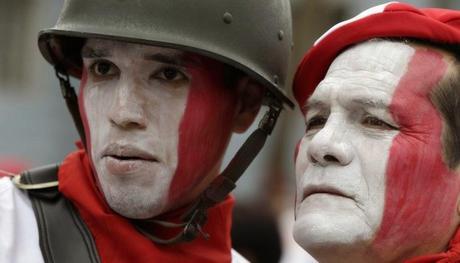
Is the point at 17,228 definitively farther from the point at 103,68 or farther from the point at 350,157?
the point at 350,157

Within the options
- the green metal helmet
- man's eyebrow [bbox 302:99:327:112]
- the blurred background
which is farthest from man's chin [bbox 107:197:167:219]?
the blurred background

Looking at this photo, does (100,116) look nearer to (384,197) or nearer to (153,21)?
(153,21)

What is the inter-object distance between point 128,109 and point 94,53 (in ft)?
1.03

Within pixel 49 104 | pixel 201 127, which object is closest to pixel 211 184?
pixel 201 127

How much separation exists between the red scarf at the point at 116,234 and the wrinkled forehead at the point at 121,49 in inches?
18.1

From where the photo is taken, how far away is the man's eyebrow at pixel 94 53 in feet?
13.9

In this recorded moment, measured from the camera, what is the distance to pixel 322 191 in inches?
144

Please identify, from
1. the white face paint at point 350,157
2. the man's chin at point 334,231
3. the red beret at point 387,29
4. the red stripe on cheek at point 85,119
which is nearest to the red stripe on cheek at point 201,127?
the red stripe on cheek at point 85,119

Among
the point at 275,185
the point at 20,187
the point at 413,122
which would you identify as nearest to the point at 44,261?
the point at 20,187

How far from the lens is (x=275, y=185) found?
1136 centimetres

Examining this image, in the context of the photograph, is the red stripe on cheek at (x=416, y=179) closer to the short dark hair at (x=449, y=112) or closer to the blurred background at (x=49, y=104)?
the short dark hair at (x=449, y=112)

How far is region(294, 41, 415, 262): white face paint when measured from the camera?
3607mm

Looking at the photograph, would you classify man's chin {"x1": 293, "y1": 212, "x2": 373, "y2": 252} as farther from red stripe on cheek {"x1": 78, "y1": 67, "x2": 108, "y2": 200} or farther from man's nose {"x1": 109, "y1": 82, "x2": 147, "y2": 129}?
red stripe on cheek {"x1": 78, "y1": 67, "x2": 108, "y2": 200}

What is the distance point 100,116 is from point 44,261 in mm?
600
